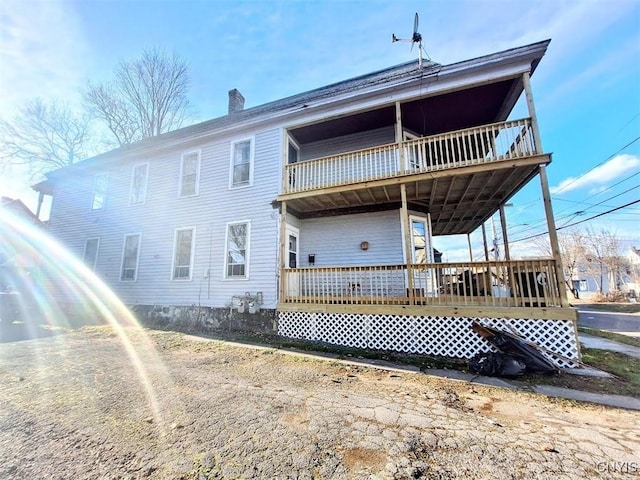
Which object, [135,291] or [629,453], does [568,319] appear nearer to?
[629,453]

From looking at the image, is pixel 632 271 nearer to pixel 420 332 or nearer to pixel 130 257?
pixel 420 332

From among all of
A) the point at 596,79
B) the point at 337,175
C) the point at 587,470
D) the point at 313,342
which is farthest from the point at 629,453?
the point at 596,79

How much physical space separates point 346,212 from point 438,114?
14.0ft

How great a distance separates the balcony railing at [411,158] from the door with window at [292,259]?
1546 millimetres

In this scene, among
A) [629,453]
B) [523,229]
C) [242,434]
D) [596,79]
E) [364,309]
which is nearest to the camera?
[629,453]

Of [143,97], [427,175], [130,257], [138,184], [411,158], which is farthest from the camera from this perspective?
[143,97]

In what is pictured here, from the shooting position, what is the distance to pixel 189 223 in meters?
10.0

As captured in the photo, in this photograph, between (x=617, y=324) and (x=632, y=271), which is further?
(x=632, y=271)

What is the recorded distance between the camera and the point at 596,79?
36.5 feet

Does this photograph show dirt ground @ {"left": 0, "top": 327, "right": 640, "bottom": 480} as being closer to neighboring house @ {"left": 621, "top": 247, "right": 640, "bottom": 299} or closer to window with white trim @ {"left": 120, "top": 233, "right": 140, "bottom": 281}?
window with white trim @ {"left": 120, "top": 233, "right": 140, "bottom": 281}

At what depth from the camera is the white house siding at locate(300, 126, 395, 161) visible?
368 inches

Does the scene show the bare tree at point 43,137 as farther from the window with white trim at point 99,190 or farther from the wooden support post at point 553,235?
the wooden support post at point 553,235

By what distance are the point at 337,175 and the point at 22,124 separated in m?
21.1

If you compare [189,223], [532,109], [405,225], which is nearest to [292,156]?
[189,223]
